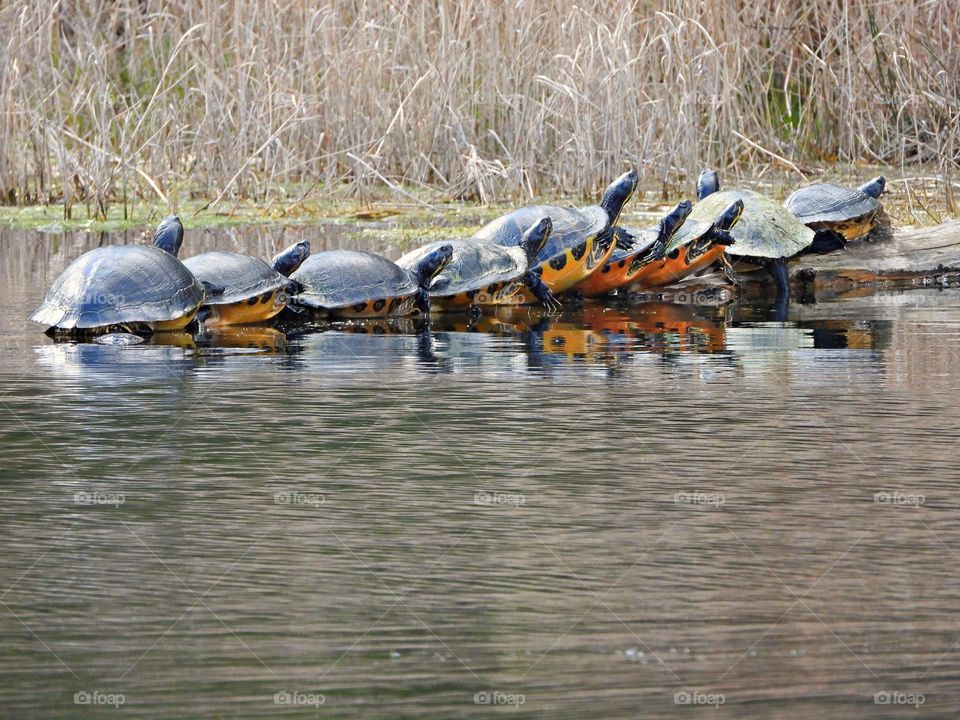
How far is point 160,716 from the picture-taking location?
2.51 meters

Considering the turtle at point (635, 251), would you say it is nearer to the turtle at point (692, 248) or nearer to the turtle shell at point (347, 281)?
the turtle at point (692, 248)

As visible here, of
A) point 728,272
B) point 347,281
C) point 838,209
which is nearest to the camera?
point 347,281

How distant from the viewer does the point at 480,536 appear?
11.9 ft

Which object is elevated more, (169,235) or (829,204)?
(169,235)

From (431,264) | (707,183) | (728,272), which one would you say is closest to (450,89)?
(707,183)

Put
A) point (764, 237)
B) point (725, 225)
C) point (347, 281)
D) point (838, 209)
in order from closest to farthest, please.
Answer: point (347, 281) → point (725, 225) → point (764, 237) → point (838, 209)

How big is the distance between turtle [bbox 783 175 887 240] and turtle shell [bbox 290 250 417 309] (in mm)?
2966

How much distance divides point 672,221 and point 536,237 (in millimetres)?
832

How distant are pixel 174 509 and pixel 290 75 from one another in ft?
29.6

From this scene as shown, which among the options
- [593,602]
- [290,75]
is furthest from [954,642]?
[290,75]

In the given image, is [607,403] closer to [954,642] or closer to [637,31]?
[954,642]

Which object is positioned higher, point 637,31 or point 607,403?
point 637,31

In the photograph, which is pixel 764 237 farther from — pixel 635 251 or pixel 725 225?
pixel 635 251

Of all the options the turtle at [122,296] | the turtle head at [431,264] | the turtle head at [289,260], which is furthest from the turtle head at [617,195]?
the turtle at [122,296]
